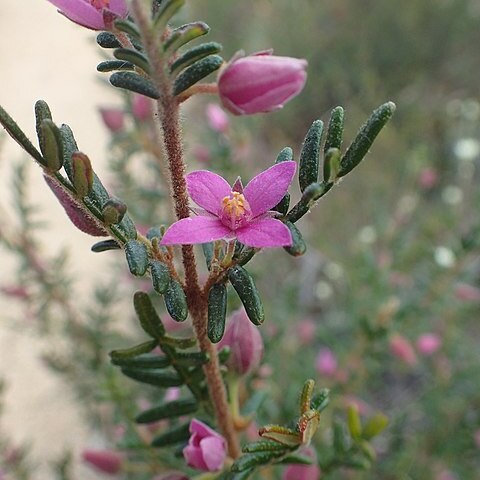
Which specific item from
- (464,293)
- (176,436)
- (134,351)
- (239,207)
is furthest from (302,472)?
(464,293)

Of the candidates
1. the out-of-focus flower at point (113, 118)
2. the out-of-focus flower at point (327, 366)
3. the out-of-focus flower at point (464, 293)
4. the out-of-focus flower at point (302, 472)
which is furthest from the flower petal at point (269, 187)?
the out-of-focus flower at point (464, 293)

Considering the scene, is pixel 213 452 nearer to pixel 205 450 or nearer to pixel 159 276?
pixel 205 450

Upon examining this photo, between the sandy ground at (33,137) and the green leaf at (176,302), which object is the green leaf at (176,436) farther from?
the sandy ground at (33,137)

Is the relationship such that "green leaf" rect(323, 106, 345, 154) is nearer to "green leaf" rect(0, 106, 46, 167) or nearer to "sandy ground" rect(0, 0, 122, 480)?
"green leaf" rect(0, 106, 46, 167)

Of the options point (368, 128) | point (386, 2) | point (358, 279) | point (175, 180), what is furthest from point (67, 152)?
point (386, 2)

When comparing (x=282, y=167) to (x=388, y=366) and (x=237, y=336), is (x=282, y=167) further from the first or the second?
(x=388, y=366)

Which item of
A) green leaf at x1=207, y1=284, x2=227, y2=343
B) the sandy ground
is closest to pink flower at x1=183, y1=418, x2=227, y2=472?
green leaf at x1=207, y1=284, x2=227, y2=343
